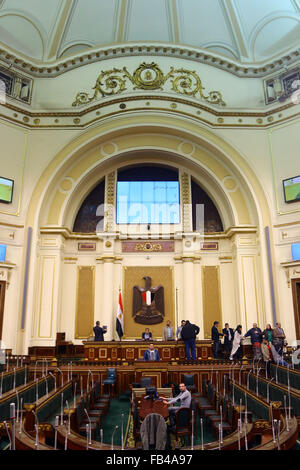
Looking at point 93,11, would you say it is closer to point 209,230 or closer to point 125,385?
point 209,230

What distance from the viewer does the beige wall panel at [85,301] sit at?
14.9 metres

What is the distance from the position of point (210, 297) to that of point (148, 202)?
5005mm

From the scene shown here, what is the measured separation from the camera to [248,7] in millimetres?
15148

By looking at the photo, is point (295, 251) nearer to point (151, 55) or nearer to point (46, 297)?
point (46, 297)

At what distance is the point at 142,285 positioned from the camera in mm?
15562

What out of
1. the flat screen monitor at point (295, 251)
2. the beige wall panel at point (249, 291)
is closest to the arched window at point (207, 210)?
the beige wall panel at point (249, 291)

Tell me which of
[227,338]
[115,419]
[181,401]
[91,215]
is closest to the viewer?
[181,401]

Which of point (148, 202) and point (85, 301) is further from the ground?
point (148, 202)

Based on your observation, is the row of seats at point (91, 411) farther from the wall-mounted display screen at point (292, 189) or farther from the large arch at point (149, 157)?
the wall-mounted display screen at point (292, 189)

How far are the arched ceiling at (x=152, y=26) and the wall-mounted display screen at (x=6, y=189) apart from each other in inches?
211

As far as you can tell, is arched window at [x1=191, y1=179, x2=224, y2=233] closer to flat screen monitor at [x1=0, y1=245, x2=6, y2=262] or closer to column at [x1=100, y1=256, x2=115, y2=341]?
column at [x1=100, y1=256, x2=115, y2=341]

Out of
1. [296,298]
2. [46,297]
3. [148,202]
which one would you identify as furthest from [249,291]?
[46,297]
